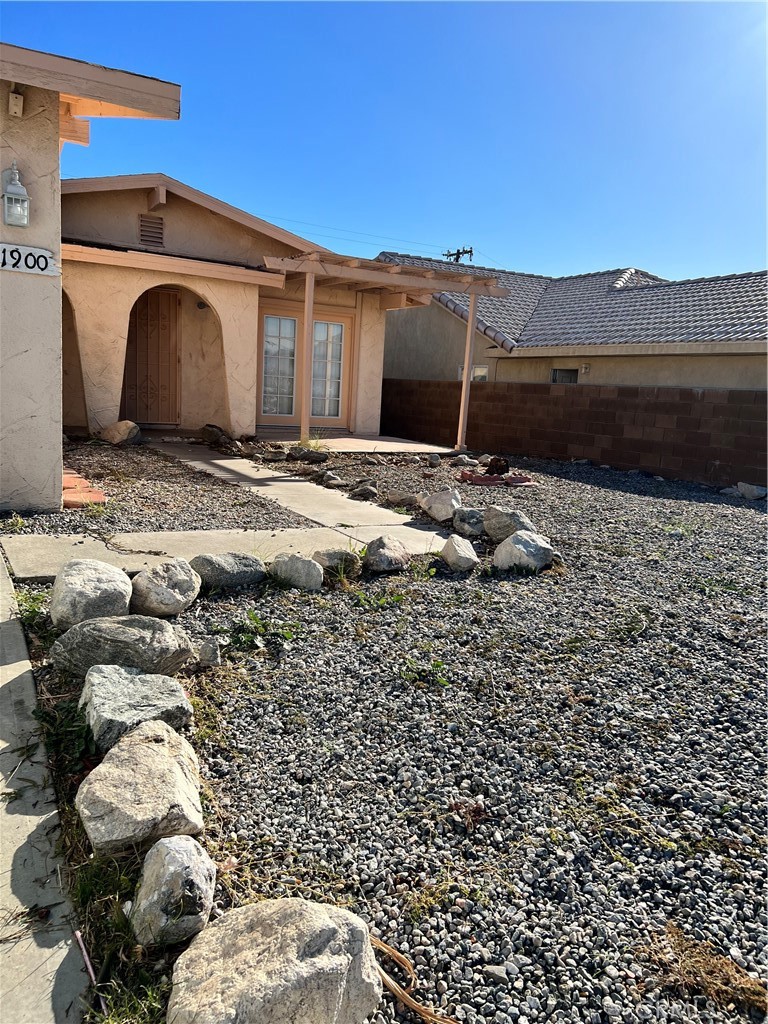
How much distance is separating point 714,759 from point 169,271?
10131 mm

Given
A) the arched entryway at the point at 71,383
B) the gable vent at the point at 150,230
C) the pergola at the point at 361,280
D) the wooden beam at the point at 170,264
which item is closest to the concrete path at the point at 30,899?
the pergola at the point at 361,280

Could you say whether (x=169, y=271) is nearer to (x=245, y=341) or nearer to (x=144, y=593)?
(x=245, y=341)

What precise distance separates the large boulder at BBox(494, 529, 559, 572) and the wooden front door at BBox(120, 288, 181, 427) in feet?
30.2

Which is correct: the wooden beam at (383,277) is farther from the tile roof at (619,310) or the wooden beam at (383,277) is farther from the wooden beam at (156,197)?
the tile roof at (619,310)

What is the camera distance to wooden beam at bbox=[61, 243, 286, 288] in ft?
32.8

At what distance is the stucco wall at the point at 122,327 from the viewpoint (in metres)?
10.4

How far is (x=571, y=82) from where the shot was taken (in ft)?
31.8

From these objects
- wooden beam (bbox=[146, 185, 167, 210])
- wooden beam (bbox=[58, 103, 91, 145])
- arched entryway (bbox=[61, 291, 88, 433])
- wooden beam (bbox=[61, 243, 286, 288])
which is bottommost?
arched entryway (bbox=[61, 291, 88, 433])

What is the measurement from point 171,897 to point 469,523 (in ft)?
15.9

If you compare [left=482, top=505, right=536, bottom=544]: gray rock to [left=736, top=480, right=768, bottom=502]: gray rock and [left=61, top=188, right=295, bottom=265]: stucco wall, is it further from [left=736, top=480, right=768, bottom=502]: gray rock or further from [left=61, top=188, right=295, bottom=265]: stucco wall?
[left=61, top=188, right=295, bottom=265]: stucco wall

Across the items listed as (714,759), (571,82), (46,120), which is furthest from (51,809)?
(571,82)

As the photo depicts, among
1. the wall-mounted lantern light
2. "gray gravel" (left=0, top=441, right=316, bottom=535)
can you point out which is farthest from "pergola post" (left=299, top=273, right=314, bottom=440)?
the wall-mounted lantern light

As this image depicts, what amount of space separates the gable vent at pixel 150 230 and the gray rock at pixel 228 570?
852 centimetres

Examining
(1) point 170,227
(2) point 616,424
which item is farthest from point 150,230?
(2) point 616,424
